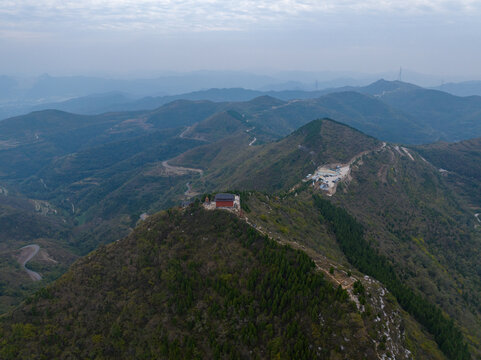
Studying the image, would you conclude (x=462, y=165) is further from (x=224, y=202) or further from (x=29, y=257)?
(x=29, y=257)

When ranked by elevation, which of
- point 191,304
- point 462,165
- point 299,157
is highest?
point 191,304

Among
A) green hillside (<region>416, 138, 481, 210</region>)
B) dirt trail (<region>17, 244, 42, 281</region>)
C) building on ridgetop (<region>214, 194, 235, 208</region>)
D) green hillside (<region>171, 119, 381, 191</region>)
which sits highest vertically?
building on ridgetop (<region>214, 194, 235, 208</region>)

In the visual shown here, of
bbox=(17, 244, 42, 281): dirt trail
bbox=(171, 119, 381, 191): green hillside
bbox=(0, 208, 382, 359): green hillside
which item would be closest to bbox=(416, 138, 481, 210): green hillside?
bbox=(171, 119, 381, 191): green hillside

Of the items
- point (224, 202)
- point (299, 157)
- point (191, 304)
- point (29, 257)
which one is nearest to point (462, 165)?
point (299, 157)

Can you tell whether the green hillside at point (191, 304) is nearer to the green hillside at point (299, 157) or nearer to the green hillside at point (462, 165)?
the green hillside at point (299, 157)

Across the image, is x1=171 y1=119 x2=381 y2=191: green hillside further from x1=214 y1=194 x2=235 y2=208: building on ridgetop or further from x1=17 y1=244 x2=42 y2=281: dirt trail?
x1=17 y1=244 x2=42 y2=281: dirt trail

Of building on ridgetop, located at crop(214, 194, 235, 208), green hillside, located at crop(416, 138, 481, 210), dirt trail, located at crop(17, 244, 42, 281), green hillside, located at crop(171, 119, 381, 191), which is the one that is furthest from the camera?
green hillside, located at crop(416, 138, 481, 210)

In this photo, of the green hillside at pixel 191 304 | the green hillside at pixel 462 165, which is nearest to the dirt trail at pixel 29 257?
the green hillside at pixel 191 304

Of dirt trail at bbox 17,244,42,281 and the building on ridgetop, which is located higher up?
the building on ridgetop

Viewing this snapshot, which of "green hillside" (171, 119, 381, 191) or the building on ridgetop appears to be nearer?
the building on ridgetop

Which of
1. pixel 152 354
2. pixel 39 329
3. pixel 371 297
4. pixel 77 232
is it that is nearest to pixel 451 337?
pixel 371 297
